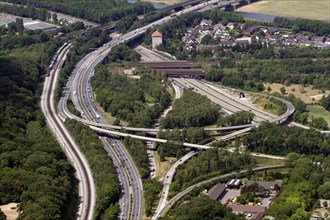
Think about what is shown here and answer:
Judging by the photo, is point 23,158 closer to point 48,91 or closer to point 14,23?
point 48,91

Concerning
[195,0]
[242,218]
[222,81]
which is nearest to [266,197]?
[242,218]

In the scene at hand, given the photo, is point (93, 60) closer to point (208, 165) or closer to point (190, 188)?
point (208, 165)

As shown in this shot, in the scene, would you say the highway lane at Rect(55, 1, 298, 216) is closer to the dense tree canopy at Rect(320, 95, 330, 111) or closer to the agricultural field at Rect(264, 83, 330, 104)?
the dense tree canopy at Rect(320, 95, 330, 111)

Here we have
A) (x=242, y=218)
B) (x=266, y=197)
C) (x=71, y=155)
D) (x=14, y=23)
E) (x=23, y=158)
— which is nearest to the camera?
(x=242, y=218)

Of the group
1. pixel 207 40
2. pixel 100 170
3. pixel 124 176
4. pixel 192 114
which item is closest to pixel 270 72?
pixel 207 40

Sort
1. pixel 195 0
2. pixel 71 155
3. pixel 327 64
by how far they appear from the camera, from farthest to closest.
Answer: pixel 195 0 → pixel 327 64 → pixel 71 155

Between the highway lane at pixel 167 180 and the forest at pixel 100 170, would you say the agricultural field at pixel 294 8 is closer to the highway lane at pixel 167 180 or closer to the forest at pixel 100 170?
the highway lane at pixel 167 180

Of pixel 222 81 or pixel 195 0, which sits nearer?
pixel 222 81
